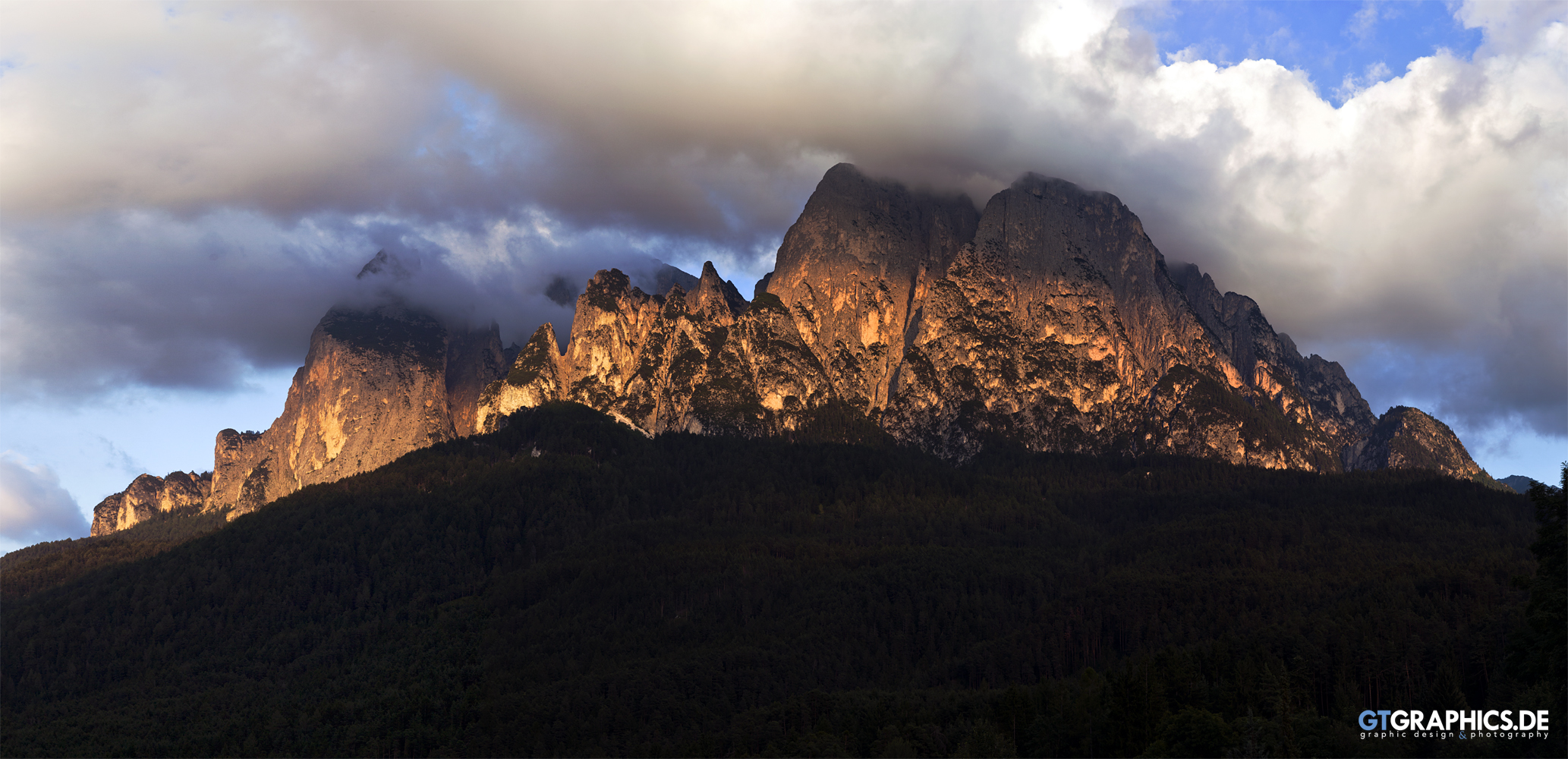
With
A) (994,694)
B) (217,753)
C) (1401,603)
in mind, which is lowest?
(217,753)

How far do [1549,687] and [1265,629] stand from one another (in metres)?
71.8

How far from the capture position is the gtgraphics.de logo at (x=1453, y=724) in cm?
11400

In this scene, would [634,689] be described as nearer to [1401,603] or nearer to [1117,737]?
[1117,737]

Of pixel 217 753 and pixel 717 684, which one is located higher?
pixel 717 684

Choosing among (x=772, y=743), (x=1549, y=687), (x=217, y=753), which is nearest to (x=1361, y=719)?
(x=1549, y=687)

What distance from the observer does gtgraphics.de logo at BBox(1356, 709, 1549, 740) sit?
114m

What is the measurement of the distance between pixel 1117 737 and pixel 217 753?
137 m

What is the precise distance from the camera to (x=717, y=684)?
199500 mm

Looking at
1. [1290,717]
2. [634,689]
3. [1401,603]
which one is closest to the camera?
[1290,717]

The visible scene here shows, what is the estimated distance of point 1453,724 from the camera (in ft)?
433

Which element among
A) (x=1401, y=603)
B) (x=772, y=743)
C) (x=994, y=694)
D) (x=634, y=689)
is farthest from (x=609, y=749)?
(x=1401, y=603)

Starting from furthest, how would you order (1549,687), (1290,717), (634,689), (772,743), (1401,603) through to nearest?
A: 1. (634,689)
2. (1401,603)
3. (772,743)
4. (1290,717)
5. (1549,687)

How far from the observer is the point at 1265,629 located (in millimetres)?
178250

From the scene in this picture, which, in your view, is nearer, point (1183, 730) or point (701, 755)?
point (1183, 730)
